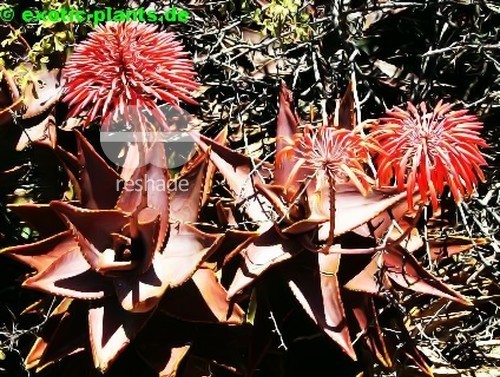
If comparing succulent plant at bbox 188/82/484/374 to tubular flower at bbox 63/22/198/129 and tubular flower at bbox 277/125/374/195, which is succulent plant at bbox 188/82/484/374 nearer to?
tubular flower at bbox 277/125/374/195

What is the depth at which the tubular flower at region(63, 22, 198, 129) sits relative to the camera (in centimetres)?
142

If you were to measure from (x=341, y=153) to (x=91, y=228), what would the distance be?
0.51 meters

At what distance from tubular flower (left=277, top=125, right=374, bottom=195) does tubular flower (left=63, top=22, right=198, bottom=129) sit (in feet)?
0.81

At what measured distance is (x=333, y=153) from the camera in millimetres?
1348

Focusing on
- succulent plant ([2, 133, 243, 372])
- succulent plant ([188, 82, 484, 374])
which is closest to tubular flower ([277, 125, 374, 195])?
succulent plant ([188, 82, 484, 374])

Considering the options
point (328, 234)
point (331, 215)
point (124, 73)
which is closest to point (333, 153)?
point (331, 215)

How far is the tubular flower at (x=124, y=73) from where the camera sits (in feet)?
4.66

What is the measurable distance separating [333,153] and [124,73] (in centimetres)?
41

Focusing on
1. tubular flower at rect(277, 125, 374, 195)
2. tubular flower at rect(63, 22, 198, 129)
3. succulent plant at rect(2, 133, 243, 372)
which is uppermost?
tubular flower at rect(63, 22, 198, 129)

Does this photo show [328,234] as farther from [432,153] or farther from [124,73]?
[124,73]

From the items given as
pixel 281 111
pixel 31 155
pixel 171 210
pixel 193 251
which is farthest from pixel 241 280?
pixel 31 155

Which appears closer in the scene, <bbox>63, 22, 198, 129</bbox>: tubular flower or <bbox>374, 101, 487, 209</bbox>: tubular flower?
<bbox>374, 101, 487, 209</bbox>: tubular flower

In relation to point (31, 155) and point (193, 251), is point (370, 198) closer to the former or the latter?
point (193, 251)

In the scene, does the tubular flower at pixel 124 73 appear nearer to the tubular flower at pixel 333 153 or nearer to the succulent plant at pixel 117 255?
the succulent plant at pixel 117 255
